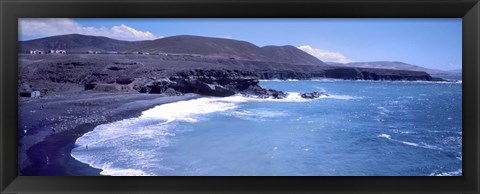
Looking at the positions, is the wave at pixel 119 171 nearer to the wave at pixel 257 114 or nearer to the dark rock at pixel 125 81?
the dark rock at pixel 125 81

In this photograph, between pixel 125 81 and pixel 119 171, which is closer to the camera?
pixel 119 171

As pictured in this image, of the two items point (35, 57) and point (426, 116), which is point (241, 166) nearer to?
point (426, 116)

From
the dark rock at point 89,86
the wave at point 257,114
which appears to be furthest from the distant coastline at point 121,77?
the wave at point 257,114

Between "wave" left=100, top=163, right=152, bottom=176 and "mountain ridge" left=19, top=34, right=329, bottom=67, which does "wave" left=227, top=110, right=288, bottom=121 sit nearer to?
"mountain ridge" left=19, top=34, right=329, bottom=67

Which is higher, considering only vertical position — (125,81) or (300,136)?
(125,81)

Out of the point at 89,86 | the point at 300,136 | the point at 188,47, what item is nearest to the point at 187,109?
the point at 188,47

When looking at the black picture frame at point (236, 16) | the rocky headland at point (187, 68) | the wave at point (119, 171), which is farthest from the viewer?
the rocky headland at point (187, 68)

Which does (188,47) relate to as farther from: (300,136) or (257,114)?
(300,136)
